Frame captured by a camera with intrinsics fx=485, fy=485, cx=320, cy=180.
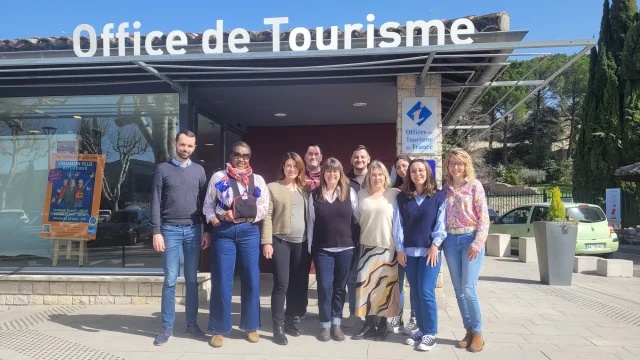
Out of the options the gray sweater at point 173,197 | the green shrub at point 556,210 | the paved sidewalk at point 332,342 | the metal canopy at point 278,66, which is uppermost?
the metal canopy at point 278,66

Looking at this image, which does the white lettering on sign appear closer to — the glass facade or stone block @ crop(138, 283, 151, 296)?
the glass facade

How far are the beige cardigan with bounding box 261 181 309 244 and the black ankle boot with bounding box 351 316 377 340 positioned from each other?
1157 mm

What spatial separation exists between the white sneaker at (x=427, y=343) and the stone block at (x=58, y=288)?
4.47 metres

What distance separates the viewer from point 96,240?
6.49m

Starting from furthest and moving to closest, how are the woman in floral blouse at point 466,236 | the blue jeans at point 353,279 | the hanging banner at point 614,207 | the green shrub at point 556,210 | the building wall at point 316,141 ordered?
the hanging banner at point 614,207 < the building wall at point 316,141 < the green shrub at point 556,210 < the blue jeans at point 353,279 < the woman in floral blouse at point 466,236

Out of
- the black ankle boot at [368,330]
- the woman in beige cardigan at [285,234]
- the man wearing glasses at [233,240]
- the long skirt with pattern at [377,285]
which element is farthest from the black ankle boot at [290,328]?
the long skirt with pattern at [377,285]

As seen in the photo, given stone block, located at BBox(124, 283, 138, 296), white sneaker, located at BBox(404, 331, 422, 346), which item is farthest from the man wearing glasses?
stone block, located at BBox(124, 283, 138, 296)

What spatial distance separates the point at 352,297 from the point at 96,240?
3.70 metres

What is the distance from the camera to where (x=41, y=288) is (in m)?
6.11

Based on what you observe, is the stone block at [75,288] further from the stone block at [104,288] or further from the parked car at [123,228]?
the parked car at [123,228]

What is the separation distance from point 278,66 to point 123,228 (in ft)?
9.83

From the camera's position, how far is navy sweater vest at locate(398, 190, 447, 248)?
4285 millimetres

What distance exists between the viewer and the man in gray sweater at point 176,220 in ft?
15.0

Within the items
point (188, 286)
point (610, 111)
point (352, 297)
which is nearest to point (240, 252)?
point (188, 286)
